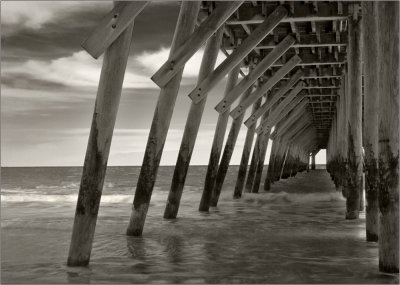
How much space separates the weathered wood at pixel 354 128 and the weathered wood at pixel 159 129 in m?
Answer: 2.96

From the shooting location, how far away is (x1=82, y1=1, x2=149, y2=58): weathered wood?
3.62 meters

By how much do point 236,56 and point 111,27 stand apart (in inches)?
138

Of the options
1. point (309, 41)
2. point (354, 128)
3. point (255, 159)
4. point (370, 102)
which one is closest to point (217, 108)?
point (354, 128)

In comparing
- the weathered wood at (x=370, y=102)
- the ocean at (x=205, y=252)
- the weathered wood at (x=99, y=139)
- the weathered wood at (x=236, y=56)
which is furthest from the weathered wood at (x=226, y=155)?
the weathered wood at (x=99, y=139)

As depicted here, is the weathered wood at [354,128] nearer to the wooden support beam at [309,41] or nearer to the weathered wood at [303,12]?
the weathered wood at [303,12]

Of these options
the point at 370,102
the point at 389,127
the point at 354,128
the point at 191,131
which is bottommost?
the point at 389,127

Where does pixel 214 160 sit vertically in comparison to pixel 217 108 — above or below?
below

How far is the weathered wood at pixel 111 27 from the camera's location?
11.9 feet

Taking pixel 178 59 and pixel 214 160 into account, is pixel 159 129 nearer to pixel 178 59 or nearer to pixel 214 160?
pixel 178 59

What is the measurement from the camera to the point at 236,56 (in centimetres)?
694

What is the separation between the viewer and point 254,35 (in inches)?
282

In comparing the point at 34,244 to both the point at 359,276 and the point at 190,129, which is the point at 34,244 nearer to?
the point at 190,129

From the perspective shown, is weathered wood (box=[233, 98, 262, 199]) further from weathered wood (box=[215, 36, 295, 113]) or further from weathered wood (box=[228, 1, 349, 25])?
weathered wood (box=[228, 1, 349, 25])

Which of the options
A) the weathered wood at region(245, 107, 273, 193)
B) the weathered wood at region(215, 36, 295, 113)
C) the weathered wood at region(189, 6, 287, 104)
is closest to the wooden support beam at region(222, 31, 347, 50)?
the weathered wood at region(215, 36, 295, 113)
